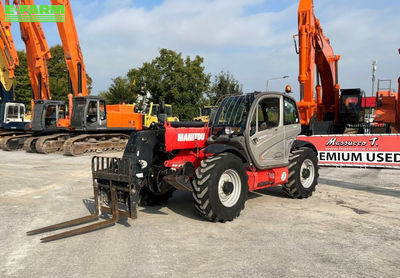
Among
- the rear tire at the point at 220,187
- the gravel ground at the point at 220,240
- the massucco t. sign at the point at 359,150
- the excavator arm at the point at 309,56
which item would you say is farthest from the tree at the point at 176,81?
the rear tire at the point at 220,187

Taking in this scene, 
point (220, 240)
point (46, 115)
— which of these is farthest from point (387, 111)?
point (46, 115)

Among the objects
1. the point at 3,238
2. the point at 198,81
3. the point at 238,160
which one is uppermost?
the point at 198,81

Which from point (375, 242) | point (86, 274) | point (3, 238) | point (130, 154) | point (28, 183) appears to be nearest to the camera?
point (86, 274)

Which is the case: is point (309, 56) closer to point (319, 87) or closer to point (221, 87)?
point (319, 87)

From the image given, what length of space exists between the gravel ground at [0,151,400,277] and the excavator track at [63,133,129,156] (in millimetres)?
8589

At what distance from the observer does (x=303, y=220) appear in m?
5.92

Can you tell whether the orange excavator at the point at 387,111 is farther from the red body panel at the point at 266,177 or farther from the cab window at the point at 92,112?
the cab window at the point at 92,112

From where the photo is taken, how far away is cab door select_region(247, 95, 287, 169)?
21.1ft

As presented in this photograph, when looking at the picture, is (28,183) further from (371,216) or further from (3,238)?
(371,216)

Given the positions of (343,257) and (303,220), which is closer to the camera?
(343,257)

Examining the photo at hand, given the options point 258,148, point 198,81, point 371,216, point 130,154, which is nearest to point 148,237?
point 130,154

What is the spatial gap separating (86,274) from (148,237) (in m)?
1.30

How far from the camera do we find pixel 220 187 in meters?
5.86

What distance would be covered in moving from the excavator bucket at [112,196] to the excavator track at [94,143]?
1136 centimetres
